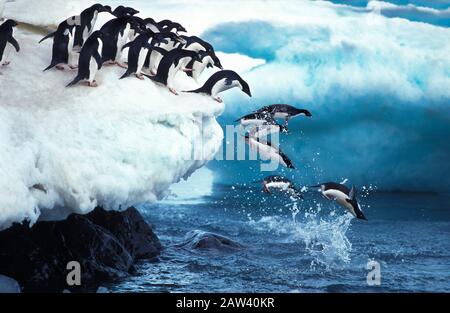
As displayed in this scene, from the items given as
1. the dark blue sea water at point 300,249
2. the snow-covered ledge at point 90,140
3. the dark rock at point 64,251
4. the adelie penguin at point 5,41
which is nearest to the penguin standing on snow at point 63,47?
the snow-covered ledge at point 90,140

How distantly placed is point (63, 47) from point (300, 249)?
3.80m

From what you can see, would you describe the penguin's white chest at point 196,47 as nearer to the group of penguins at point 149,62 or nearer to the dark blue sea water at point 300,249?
the group of penguins at point 149,62

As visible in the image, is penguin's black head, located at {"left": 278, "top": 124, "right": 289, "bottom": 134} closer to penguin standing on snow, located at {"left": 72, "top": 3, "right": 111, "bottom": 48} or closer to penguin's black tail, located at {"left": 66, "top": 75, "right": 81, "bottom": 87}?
penguin's black tail, located at {"left": 66, "top": 75, "right": 81, "bottom": 87}

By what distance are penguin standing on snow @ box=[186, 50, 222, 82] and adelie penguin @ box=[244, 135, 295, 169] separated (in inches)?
42.9

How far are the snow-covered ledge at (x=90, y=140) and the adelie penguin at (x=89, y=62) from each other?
0.28ft

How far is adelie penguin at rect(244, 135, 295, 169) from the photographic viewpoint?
7.12 m

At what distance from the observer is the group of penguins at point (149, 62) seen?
6.78 m

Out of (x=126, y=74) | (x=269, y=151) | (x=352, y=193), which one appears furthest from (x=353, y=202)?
(x=126, y=74)

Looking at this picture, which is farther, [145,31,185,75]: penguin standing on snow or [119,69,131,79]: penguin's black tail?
[145,31,185,75]: penguin standing on snow

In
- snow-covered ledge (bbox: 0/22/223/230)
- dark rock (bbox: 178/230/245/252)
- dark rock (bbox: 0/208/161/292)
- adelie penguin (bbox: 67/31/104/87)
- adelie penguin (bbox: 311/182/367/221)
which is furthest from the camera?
dark rock (bbox: 178/230/245/252)

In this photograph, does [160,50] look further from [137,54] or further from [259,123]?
[259,123]

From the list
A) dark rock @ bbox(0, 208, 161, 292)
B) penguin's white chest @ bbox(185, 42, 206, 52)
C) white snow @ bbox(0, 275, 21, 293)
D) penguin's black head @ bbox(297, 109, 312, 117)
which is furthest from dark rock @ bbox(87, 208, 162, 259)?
penguin's black head @ bbox(297, 109, 312, 117)

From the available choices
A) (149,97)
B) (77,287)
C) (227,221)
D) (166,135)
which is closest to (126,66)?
(149,97)
